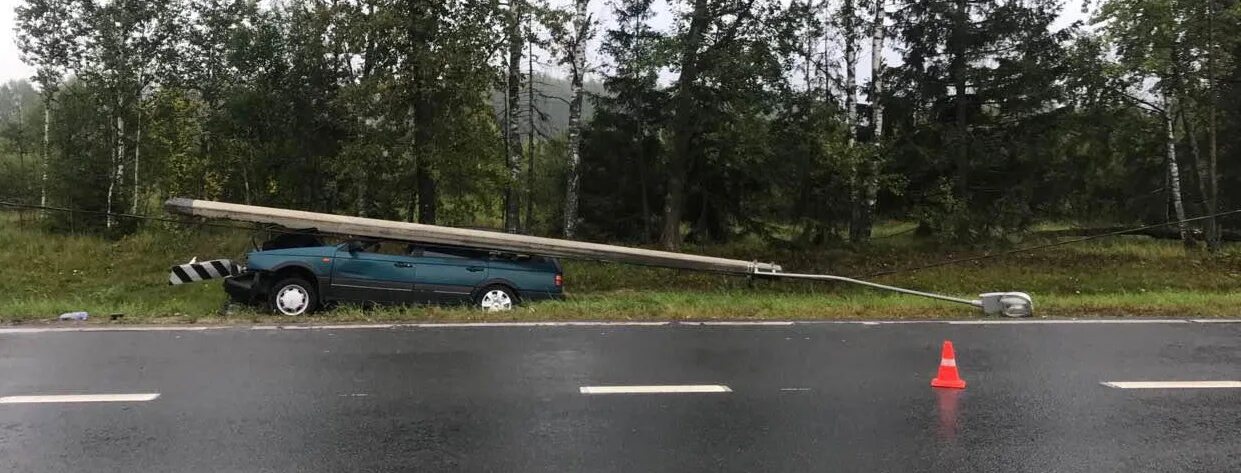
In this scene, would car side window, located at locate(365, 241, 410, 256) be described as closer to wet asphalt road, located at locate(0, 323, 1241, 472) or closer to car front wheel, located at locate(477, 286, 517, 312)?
car front wheel, located at locate(477, 286, 517, 312)

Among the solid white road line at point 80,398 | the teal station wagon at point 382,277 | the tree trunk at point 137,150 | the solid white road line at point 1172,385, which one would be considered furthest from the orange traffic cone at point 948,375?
the tree trunk at point 137,150

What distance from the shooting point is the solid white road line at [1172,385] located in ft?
22.3

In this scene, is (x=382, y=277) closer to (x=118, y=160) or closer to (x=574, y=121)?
(x=574, y=121)

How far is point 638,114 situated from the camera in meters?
28.2

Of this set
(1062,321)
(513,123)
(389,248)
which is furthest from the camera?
(513,123)

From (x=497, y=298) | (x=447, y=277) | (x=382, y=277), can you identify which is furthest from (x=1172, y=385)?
(x=382, y=277)

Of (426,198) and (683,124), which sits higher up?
(683,124)

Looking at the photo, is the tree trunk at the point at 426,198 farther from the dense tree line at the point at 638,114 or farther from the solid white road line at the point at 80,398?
the solid white road line at the point at 80,398

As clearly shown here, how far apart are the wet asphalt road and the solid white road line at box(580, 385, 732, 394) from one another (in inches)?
6.3

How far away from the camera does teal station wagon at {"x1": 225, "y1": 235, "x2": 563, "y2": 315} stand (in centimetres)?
1237

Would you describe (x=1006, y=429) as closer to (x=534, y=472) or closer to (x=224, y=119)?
(x=534, y=472)

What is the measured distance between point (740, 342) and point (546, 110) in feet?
67.5

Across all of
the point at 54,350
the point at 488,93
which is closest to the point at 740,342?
the point at 54,350

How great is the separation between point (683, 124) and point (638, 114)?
4.18m
